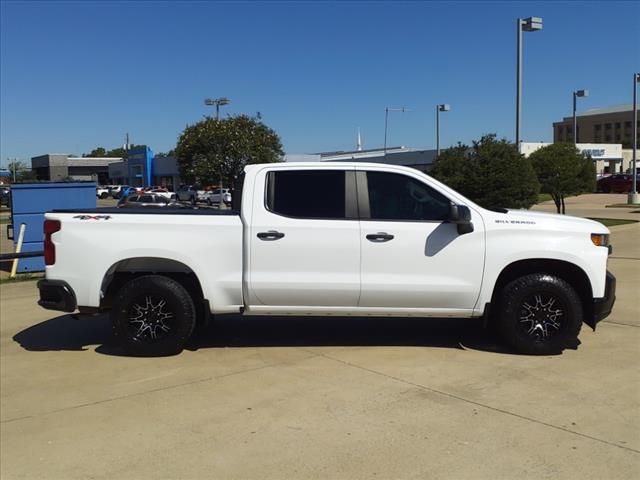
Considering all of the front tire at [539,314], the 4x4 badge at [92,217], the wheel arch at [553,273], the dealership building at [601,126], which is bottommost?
the front tire at [539,314]

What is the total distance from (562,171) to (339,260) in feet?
51.6

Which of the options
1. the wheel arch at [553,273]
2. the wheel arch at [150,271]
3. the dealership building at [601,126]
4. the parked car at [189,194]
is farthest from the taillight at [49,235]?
the dealership building at [601,126]

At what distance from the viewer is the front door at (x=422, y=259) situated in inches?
225

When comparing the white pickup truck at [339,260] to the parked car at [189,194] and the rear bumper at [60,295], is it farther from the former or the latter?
the parked car at [189,194]

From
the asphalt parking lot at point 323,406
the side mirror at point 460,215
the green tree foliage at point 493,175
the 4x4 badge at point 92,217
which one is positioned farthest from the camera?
the green tree foliage at point 493,175

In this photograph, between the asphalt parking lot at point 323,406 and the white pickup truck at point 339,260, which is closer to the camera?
the asphalt parking lot at point 323,406

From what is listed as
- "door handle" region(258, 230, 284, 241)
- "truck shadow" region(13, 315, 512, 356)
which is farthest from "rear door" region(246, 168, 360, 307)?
"truck shadow" region(13, 315, 512, 356)

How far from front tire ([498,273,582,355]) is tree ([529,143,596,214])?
14.8 m

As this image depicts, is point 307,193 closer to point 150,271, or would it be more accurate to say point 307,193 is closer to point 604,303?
point 150,271

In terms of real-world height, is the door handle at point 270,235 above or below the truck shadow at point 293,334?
above

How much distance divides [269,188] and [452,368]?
7.73ft

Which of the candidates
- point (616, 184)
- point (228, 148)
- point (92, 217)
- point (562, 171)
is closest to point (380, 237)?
point (92, 217)

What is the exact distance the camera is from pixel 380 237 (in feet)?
18.6

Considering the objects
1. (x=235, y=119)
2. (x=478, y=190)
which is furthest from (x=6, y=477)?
(x=235, y=119)
